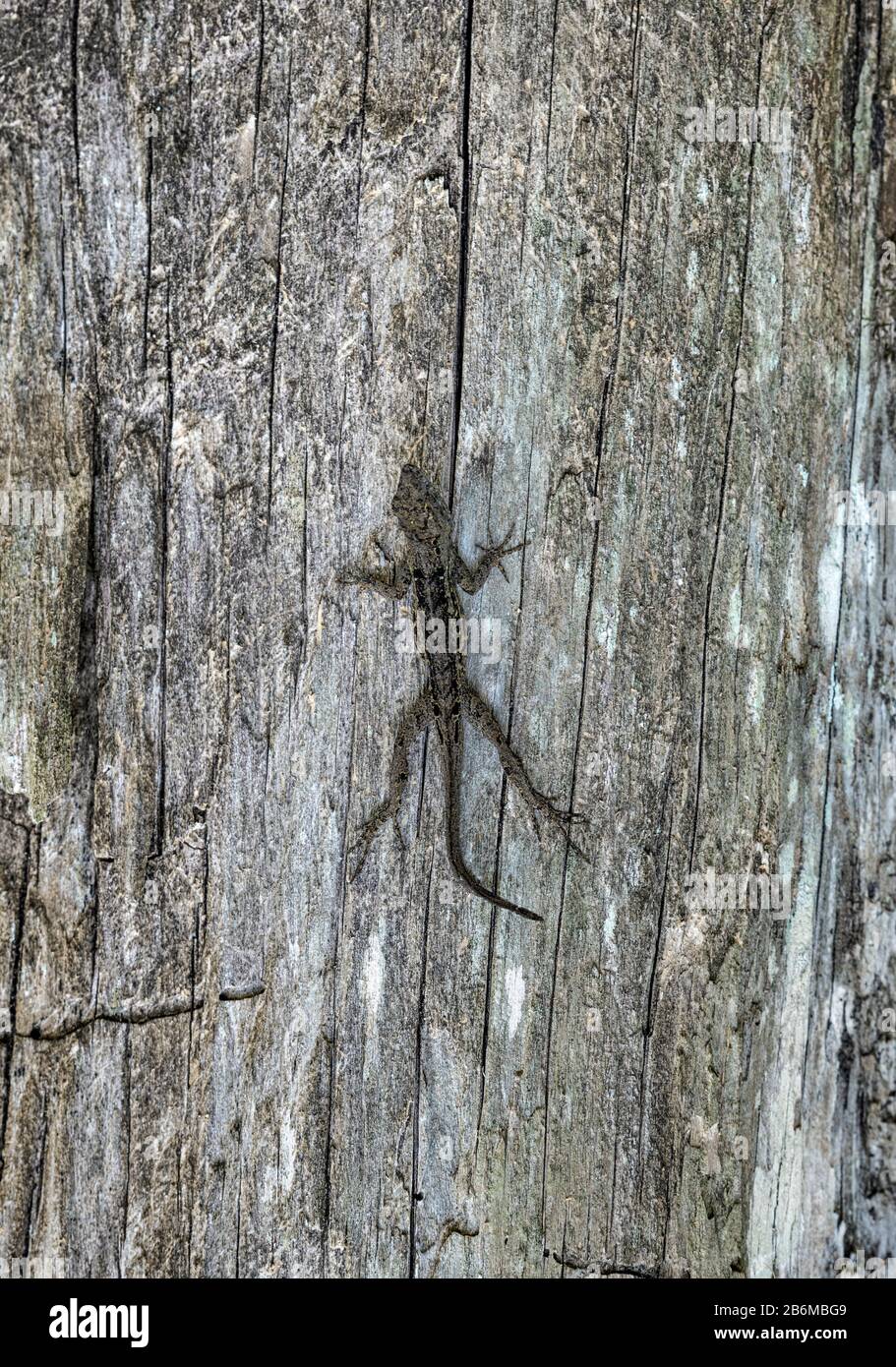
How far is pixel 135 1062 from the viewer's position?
2875 millimetres

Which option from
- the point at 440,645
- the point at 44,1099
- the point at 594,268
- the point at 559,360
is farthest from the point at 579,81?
the point at 44,1099

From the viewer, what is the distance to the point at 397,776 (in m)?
2.86

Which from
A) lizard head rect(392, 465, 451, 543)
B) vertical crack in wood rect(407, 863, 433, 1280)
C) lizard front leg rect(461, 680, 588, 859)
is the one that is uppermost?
lizard head rect(392, 465, 451, 543)

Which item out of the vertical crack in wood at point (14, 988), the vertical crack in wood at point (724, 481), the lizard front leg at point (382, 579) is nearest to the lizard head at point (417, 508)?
the lizard front leg at point (382, 579)

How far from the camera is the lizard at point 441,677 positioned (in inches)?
111

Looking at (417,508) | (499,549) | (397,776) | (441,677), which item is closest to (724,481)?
(499,549)

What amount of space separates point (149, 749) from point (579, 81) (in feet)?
7.41

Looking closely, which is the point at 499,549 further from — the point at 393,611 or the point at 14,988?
the point at 14,988

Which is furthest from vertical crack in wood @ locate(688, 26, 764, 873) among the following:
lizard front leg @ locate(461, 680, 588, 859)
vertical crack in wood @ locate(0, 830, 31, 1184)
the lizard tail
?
vertical crack in wood @ locate(0, 830, 31, 1184)

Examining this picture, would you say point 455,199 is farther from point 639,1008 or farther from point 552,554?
point 639,1008

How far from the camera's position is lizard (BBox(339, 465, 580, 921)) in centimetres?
282

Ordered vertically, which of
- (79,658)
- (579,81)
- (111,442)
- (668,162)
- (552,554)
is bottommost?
(79,658)

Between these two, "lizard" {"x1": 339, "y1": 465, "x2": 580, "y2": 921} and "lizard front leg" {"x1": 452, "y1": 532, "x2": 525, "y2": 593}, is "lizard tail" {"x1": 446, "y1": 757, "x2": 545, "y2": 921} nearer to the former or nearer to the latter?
"lizard" {"x1": 339, "y1": 465, "x2": 580, "y2": 921}

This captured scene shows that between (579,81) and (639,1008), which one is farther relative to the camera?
(639,1008)
